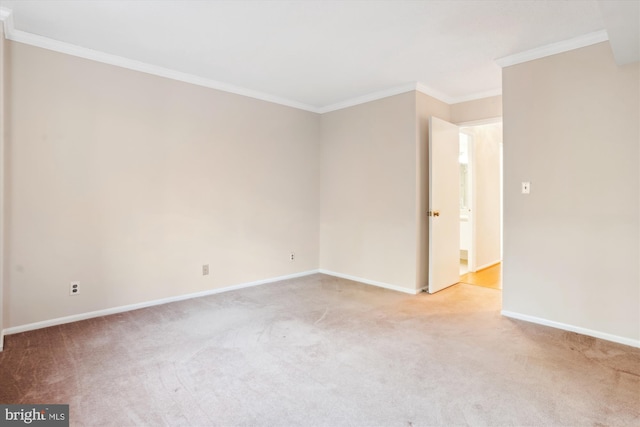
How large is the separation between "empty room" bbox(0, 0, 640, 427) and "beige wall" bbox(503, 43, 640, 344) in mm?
16

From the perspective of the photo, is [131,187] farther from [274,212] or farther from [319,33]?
[319,33]

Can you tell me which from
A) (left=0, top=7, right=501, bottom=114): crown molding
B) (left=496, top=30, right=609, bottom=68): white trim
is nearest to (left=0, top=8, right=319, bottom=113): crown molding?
(left=0, top=7, right=501, bottom=114): crown molding

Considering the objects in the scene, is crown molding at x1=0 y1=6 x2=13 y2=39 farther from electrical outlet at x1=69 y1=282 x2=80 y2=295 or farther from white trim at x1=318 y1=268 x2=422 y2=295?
white trim at x1=318 y1=268 x2=422 y2=295

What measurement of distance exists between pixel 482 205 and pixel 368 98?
2.63m

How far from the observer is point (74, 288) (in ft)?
10.2

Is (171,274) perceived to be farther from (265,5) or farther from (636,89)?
(636,89)

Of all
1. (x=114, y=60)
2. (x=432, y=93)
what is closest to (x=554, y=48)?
(x=432, y=93)

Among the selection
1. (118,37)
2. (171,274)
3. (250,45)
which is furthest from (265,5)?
(171,274)

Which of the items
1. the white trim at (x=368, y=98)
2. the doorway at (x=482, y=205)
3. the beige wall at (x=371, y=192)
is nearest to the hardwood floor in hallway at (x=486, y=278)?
the doorway at (x=482, y=205)

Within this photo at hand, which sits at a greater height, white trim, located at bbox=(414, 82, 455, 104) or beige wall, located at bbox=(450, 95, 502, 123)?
white trim, located at bbox=(414, 82, 455, 104)

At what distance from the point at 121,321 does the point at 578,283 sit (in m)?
4.03

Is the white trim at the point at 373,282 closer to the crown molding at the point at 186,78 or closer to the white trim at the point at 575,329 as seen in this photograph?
the white trim at the point at 575,329

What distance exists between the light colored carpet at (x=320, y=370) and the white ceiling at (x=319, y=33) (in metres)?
2.26

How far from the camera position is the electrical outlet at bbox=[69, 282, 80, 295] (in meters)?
3.09
